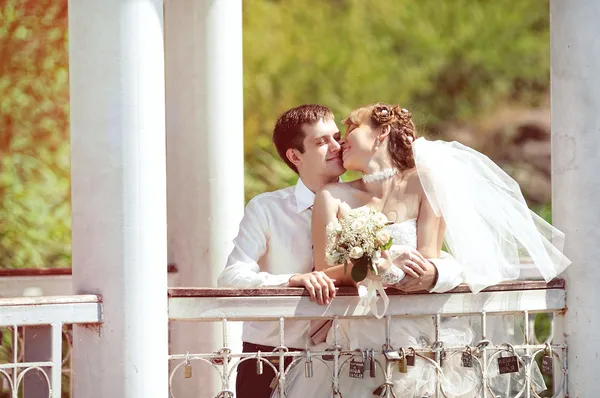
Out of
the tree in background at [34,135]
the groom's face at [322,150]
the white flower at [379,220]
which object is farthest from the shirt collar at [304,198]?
the tree in background at [34,135]

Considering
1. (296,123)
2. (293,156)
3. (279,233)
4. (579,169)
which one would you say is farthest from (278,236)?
(579,169)

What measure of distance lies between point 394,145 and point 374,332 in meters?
0.84

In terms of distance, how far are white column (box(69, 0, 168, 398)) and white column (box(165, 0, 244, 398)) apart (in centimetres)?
183

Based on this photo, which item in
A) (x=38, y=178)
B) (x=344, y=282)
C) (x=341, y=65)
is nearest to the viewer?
(x=344, y=282)

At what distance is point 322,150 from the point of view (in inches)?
203

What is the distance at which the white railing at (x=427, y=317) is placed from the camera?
4336 millimetres

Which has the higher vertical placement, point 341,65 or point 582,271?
point 341,65

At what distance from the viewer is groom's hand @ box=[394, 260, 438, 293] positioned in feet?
14.5

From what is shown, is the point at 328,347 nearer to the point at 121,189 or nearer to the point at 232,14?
the point at 121,189

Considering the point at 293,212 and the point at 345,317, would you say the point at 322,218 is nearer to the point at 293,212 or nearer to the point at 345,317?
the point at 345,317

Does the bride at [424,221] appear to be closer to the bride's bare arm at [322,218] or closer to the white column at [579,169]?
the bride's bare arm at [322,218]

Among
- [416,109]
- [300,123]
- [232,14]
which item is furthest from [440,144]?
[416,109]

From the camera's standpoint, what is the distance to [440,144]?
15.7 ft

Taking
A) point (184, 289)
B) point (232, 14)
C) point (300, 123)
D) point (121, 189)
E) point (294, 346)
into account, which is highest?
point (232, 14)
